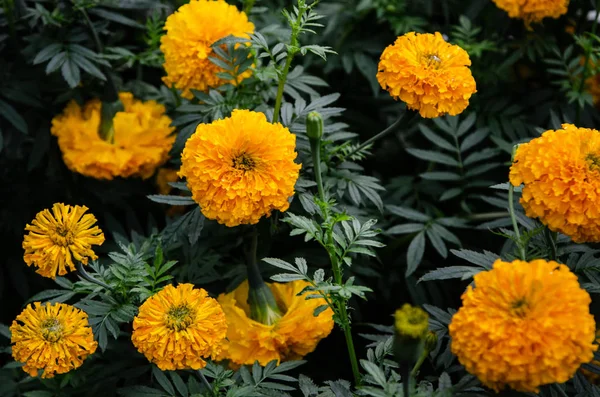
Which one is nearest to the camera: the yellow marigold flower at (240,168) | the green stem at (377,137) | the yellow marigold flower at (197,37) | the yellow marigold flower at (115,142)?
the yellow marigold flower at (240,168)

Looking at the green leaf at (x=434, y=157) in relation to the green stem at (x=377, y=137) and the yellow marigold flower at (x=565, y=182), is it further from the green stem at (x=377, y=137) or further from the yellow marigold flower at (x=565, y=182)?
the yellow marigold flower at (x=565, y=182)

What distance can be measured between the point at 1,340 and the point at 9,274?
6.1 inches

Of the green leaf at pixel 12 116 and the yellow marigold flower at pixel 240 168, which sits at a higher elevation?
the yellow marigold flower at pixel 240 168

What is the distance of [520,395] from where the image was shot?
99 cm

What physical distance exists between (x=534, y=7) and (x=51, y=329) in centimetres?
121

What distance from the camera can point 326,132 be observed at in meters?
1.43

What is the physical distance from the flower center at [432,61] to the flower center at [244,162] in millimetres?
329

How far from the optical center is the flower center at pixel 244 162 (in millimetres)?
1084

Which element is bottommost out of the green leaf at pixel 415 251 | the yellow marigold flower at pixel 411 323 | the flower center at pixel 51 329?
the green leaf at pixel 415 251

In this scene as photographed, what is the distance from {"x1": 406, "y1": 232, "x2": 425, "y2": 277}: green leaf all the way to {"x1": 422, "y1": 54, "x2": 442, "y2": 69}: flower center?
44 cm

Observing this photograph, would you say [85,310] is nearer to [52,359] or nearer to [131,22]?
[52,359]

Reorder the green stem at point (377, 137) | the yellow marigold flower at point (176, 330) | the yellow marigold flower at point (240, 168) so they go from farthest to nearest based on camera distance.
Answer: the green stem at point (377, 137) → the yellow marigold flower at point (240, 168) → the yellow marigold flower at point (176, 330)

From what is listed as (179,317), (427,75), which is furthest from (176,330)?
(427,75)

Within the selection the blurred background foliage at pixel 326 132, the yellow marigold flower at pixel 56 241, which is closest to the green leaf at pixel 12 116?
the blurred background foliage at pixel 326 132
